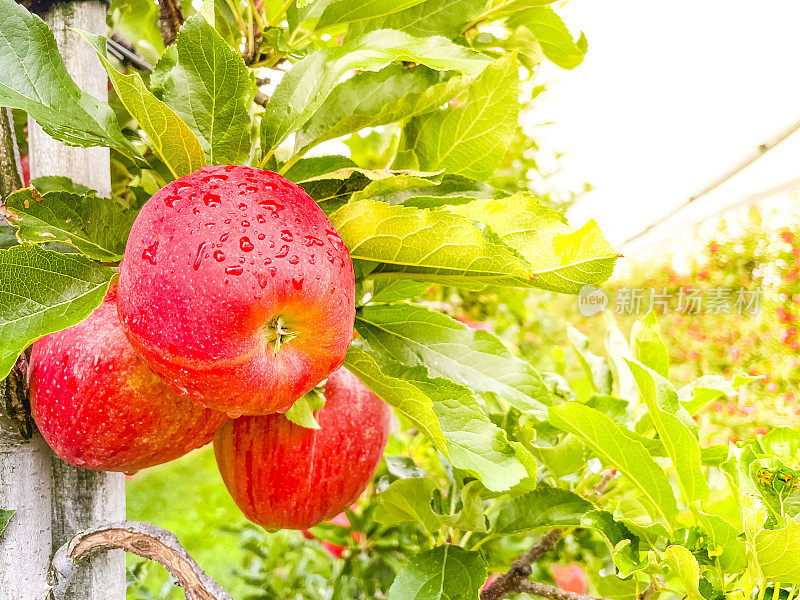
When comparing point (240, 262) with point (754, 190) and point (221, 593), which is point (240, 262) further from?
point (754, 190)

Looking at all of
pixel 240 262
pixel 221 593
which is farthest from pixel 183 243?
pixel 221 593

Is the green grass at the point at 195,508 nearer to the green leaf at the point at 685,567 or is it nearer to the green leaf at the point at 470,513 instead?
the green leaf at the point at 470,513

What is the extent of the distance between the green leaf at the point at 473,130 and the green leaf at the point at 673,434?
0.46 ft

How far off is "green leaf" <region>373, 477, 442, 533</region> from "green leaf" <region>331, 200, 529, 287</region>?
0.21m

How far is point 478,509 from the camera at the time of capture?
443 mm

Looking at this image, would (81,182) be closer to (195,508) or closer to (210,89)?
(210,89)

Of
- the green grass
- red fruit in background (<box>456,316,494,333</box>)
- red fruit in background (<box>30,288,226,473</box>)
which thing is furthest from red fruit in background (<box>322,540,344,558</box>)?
red fruit in background (<box>30,288,226,473</box>)

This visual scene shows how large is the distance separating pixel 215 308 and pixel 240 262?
19mm

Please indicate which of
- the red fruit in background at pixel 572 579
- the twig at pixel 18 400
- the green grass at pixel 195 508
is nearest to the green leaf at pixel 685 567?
the twig at pixel 18 400

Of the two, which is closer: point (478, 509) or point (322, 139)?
point (322, 139)

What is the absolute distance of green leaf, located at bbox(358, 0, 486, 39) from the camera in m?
0.35

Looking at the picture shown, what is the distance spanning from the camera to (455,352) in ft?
1.16

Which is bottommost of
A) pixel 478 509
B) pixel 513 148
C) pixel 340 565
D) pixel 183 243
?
pixel 340 565

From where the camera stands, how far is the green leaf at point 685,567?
Answer: 0.33 m
